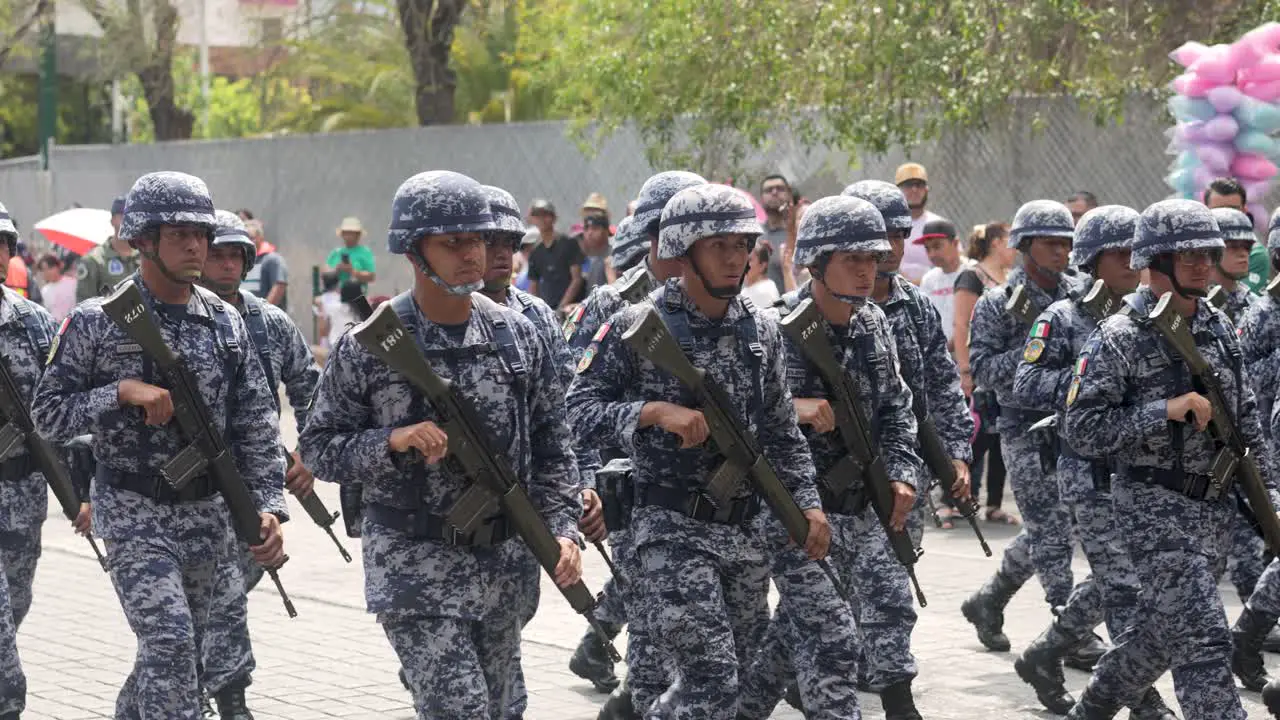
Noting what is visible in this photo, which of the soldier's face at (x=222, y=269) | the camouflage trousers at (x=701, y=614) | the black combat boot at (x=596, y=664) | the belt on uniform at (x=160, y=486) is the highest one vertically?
the soldier's face at (x=222, y=269)

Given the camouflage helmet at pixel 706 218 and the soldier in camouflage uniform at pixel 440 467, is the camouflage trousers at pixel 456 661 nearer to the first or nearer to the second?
the soldier in camouflage uniform at pixel 440 467

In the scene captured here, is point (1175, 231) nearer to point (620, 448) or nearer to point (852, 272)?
point (852, 272)

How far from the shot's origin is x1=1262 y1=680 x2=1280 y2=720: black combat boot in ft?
25.3

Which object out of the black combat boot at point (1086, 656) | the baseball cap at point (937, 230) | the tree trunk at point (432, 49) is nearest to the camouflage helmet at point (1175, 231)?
the black combat boot at point (1086, 656)

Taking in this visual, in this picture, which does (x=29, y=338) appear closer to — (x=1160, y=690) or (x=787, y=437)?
(x=787, y=437)

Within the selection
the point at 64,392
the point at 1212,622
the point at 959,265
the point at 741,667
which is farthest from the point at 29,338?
the point at 959,265

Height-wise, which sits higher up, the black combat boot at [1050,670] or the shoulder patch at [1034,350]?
the shoulder patch at [1034,350]

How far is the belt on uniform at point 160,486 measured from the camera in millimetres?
6633

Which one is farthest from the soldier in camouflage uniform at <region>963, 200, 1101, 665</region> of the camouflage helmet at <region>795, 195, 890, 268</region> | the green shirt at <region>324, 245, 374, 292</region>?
the green shirt at <region>324, 245, 374, 292</region>

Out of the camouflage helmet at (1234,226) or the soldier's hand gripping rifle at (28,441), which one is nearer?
the soldier's hand gripping rifle at (28,441)

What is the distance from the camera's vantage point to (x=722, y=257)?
6.29m

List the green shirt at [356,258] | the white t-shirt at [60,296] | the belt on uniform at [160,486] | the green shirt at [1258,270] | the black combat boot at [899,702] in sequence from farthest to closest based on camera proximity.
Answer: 1. the green shirt at [356,258]
2. the white t-shirt at [60,296]
3. the green shirt at [1258,270]
4. the black combat boot at [899,702]
5. the belt on uniform at [160,486]

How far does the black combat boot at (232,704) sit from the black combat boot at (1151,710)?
10.9ft

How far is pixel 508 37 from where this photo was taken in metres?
28.7
